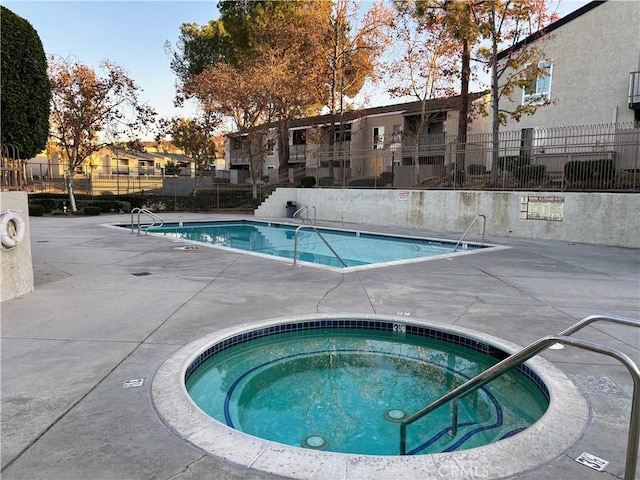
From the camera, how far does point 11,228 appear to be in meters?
5.74

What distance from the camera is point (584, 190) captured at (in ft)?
45.2

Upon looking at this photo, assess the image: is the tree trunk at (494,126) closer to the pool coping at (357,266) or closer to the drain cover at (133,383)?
the pool coping at (357,266)

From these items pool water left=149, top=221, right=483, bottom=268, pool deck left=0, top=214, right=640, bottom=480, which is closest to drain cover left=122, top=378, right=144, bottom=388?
pool deck left=0, top=214, right=640, bottom=480

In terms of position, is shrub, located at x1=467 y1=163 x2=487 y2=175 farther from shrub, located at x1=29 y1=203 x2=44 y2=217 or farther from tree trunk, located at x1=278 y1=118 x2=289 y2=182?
shrub, located at x1=29 y1=203 x2=44 y2=217

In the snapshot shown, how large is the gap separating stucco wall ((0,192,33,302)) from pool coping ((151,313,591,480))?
12.5 ft

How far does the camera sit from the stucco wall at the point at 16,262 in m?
5.71

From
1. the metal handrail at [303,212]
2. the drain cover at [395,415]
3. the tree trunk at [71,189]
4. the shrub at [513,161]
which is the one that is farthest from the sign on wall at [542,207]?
the tree trunk at [71,189]

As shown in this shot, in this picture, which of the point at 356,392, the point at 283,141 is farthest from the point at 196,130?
the point at 356,392

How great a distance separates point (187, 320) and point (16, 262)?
282 centimetres

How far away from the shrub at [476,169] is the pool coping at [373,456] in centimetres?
1461

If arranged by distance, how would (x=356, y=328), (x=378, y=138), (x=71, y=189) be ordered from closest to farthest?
(x=356, y=328), (x=71, y=189), (x=378, y=138)

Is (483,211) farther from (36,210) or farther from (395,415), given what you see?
(36,210)

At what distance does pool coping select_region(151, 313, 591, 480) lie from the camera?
2387 millimetres

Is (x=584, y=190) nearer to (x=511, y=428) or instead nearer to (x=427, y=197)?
(x=427, y=197)
